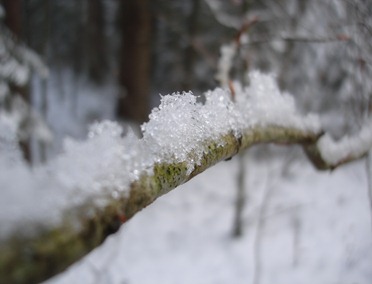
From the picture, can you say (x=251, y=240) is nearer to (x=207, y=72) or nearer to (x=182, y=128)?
(x=182, y=128)

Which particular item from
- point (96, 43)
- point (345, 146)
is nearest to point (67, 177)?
point (345, 146)

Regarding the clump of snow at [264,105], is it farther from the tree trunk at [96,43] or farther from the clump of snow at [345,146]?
the tree trunk at [96,43]

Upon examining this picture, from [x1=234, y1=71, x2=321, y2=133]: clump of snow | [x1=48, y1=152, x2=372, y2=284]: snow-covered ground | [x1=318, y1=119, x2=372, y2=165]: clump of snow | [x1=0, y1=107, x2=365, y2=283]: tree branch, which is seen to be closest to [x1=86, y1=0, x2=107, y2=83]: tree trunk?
[x1=48, y1=152, x2=372, y2=284]: snow-covered ground

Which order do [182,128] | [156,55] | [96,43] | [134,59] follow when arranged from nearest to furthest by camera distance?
[182,128] < [134,59] < [156,55] < [96,43]

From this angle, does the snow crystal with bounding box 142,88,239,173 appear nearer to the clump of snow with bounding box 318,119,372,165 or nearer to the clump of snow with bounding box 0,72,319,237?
the clump of snow with bounding box 0,72,319,237

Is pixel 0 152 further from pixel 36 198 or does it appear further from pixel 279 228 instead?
pixel 279 228
